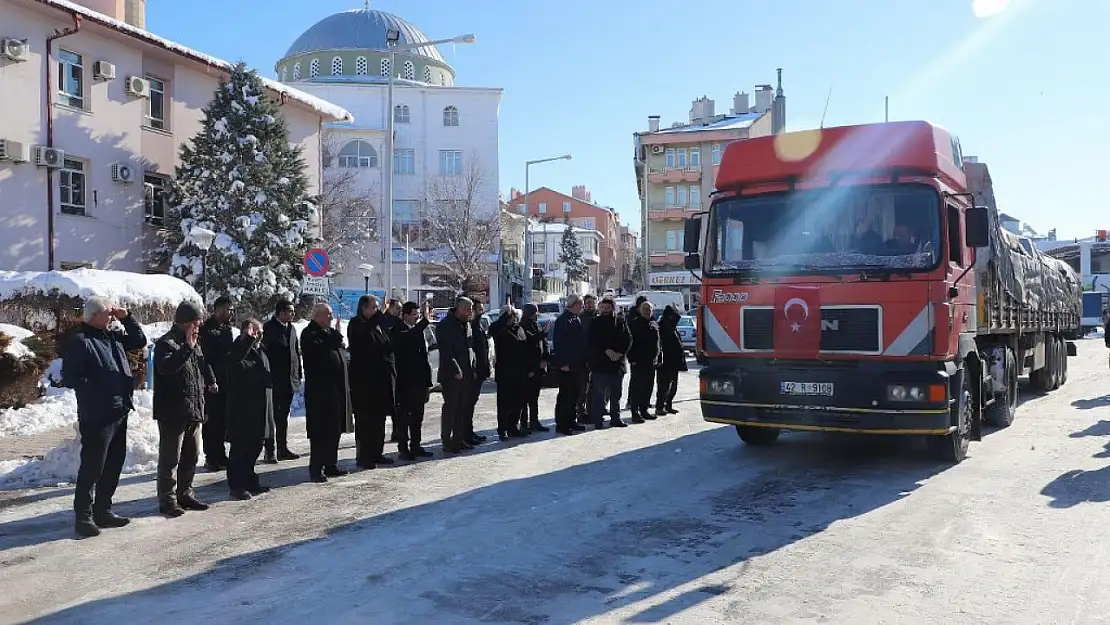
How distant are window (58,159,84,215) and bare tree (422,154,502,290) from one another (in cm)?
2582

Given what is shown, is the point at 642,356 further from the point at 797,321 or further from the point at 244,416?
the point at 244,416

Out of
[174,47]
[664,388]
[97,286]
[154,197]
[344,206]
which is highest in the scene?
[174,47]

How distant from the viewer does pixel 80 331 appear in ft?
22.3

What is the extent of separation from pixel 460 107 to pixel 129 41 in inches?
1402

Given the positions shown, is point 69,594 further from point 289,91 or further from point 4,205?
point 289,91

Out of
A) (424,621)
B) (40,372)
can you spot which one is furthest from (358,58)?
(424,621)

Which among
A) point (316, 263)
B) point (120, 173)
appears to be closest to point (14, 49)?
point (120, 173)

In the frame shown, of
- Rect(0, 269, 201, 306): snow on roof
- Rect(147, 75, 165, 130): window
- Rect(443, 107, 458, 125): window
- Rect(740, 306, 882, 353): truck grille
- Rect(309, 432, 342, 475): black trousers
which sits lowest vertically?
Rect(309, 432, 342, 475): black trousers

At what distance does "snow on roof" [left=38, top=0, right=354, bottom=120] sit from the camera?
71.0ft

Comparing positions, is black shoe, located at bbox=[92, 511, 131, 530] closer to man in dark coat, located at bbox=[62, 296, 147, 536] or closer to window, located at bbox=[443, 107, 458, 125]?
man in dark coat, located at bbox=[62, 296, 147, 536]

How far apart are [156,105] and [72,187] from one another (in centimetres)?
395

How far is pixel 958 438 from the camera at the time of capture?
31.3 feet

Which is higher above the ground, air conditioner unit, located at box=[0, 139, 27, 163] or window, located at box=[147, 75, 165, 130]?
window, located at box=[147, 75, 165, 130]

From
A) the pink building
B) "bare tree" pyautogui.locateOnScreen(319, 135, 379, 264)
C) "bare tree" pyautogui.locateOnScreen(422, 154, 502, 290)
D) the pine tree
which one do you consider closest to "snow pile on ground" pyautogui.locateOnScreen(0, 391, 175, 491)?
the pink building
